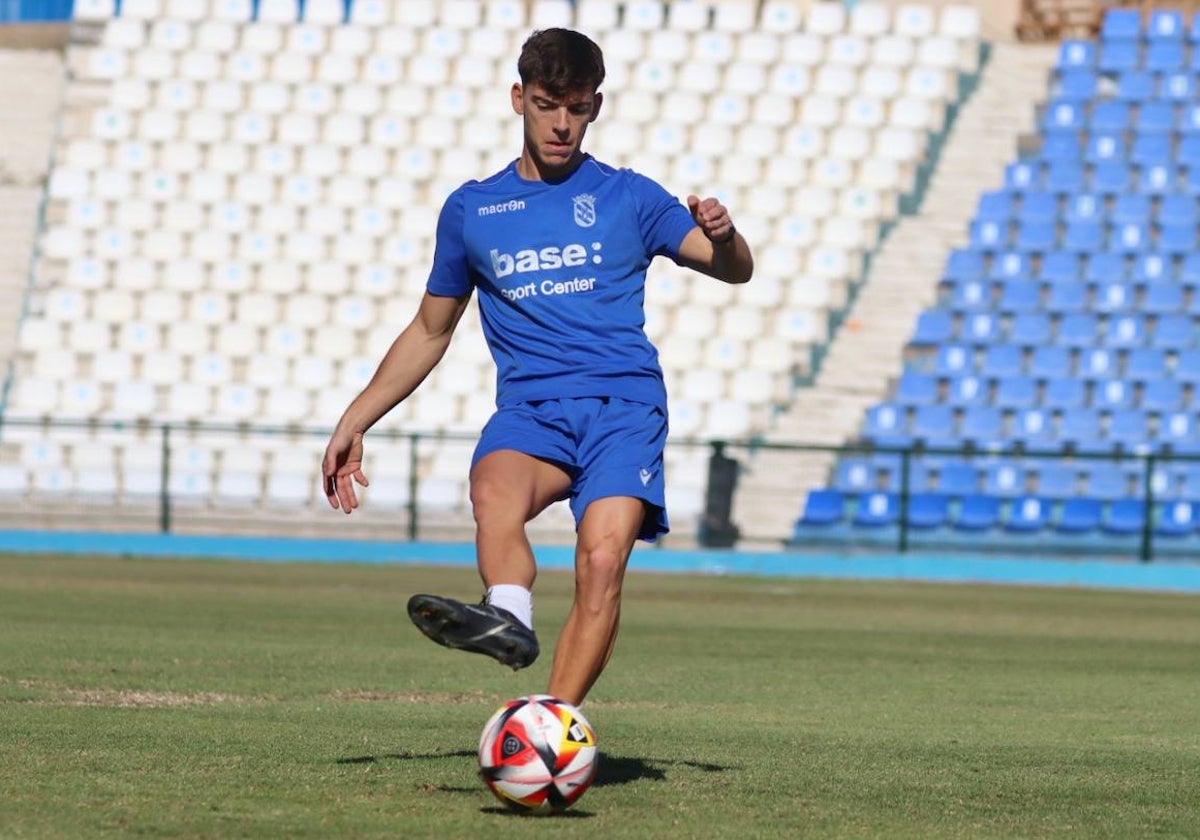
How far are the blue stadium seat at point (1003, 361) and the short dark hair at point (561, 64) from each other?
20624 millimetres

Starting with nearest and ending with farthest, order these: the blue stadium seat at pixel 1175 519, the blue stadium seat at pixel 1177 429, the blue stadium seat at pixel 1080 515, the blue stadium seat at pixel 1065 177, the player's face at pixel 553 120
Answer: the player's face at pixel 553 120 < the blue stadium seat at pixel 1175 519 < the blue stadium seat at pixel 1080 515 < the blue stadium seat at pixel 1177 429 < the blue stadium seat at pixel 1065 177

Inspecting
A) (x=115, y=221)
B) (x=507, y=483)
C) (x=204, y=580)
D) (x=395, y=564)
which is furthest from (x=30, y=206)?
(x=507, y=483)

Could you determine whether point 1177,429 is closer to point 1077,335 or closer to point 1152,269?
point 1077,335

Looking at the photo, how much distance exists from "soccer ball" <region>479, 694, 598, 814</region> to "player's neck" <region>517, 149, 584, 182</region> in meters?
1.65

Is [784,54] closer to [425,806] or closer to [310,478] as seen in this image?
[310,478]

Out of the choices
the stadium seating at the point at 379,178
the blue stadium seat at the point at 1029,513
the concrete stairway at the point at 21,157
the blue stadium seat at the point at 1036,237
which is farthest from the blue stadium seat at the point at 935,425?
the concrete stairway at the point at 21,157

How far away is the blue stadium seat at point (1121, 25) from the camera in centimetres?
2941

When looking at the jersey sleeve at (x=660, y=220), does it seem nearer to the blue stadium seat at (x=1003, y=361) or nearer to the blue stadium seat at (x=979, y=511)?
the blue stadium seat at (x=979, y=511)

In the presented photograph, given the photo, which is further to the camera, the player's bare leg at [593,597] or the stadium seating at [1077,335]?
the stadium seating at [1077,335]

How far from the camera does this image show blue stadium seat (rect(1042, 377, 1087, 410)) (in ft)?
84.1

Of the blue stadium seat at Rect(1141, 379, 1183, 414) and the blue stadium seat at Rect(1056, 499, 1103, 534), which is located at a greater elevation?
the blue stadium seat at Rect(1141, 379, 1183, 414)

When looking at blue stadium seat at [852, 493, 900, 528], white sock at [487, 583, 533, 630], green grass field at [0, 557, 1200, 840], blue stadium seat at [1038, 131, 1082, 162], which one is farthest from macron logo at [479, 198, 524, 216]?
blue stadium seat at [1038, 131, 1082, 162]

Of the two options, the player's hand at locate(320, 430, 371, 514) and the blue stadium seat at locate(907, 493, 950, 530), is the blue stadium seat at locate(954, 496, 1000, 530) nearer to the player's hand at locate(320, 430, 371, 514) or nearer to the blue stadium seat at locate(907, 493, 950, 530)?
the blue stadium seat at locate(907, 493, 950, 530)

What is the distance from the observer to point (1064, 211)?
1089 inches
